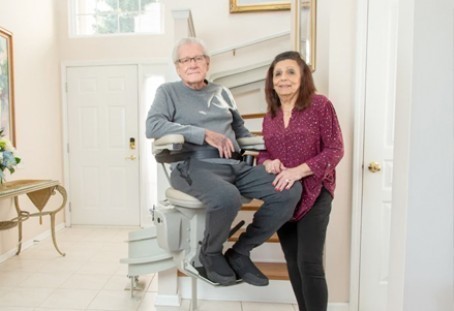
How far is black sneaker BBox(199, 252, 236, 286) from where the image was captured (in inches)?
48.4

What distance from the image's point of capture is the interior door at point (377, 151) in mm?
1776

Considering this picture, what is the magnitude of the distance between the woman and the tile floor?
88 centimetres

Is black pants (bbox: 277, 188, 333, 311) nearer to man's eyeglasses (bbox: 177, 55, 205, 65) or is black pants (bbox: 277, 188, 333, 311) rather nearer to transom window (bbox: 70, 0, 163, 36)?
man's eyeglasses (bbox: 177, 55, 205, 65)

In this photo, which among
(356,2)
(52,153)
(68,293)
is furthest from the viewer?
(52,153)

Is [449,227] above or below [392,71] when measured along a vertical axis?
below

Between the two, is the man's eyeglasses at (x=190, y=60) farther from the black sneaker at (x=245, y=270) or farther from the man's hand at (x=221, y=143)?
the black sneaker at (x=245, y=270)

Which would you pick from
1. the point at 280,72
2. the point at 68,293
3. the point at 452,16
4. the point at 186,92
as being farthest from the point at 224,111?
the point at 68,293

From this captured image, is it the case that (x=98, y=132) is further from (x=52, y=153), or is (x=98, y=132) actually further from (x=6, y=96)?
(x=6, y=96)

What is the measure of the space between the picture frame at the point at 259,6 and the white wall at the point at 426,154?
2593 millimetres

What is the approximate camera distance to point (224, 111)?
4.99 ft

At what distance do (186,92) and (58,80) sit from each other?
10.2 ft

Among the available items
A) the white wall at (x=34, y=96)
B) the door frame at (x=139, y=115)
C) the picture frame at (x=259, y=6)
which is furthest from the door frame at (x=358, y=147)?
the white wall at (x=34, y=96)

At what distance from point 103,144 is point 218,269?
3.16 meters

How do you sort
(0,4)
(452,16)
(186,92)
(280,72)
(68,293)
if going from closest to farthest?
(452,16), (280,72), (186,92), (68,293), (0,4)
